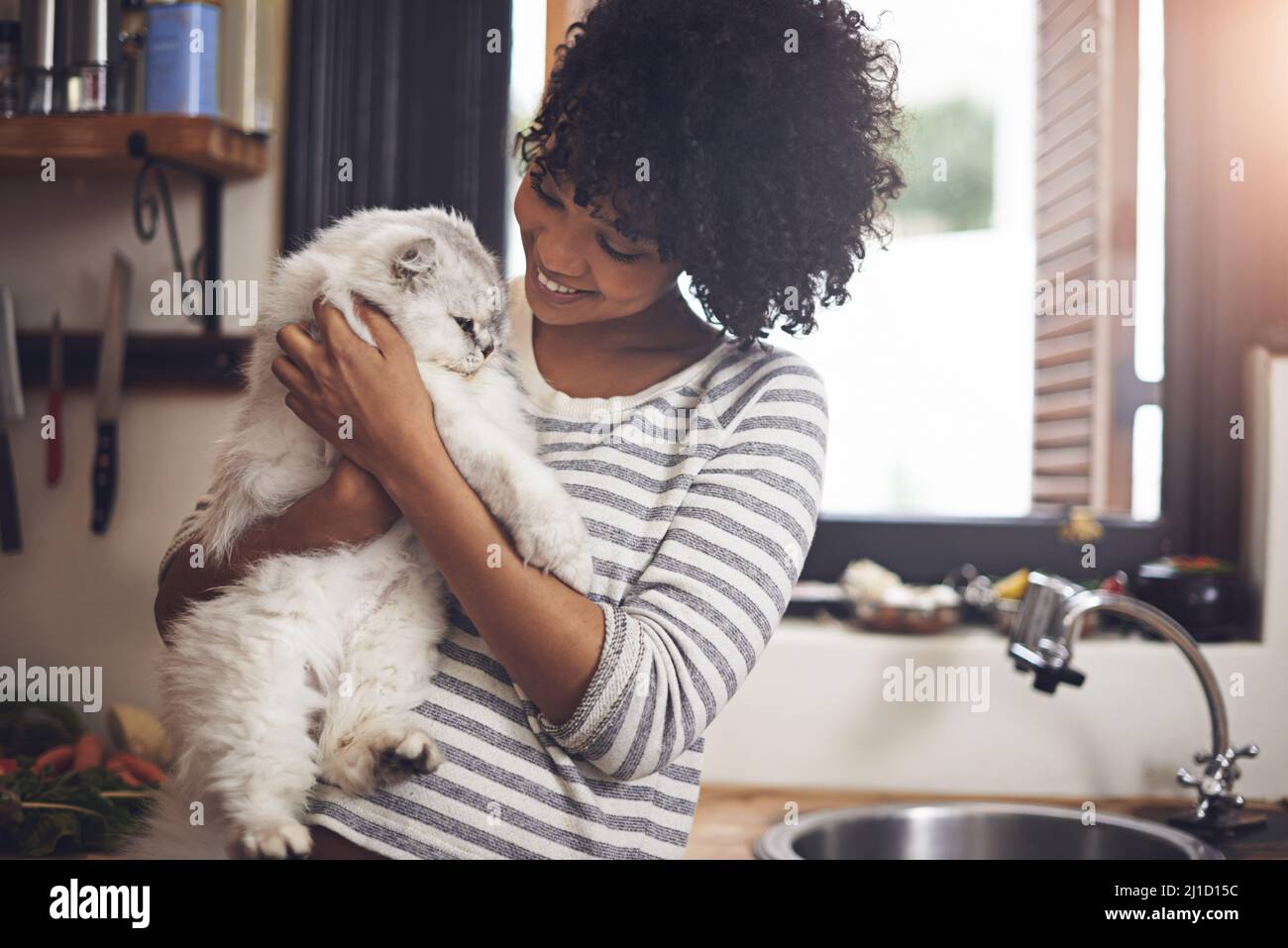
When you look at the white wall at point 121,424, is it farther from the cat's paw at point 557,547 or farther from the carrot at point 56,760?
the cat's paw at point 557,547

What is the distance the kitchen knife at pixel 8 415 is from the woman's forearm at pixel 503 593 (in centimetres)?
102

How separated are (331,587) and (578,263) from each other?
0.31 meters

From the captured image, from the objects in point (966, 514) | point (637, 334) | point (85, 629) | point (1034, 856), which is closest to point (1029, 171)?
point (966, 514)

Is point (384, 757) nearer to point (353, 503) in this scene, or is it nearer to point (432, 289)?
point (353, 503)

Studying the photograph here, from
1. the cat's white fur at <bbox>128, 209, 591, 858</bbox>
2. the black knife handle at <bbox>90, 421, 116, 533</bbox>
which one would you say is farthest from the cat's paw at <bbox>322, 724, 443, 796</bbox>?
the black knife handle at <bbox>90, 421, 116, 533</bbox>

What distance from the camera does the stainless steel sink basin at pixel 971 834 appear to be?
125 cm

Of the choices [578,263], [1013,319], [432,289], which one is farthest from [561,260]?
[1013,319]

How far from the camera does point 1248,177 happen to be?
149cm

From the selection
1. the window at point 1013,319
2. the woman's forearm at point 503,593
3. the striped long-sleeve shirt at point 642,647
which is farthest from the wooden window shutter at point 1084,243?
the woman's forearm at point 503,593

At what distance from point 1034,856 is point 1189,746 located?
347 mm

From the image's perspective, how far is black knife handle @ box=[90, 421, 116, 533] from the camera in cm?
146

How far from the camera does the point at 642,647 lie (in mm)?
644

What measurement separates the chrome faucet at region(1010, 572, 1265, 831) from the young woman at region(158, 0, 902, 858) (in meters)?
0.67

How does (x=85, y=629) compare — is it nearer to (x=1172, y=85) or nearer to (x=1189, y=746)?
(x=1189, y=746)
